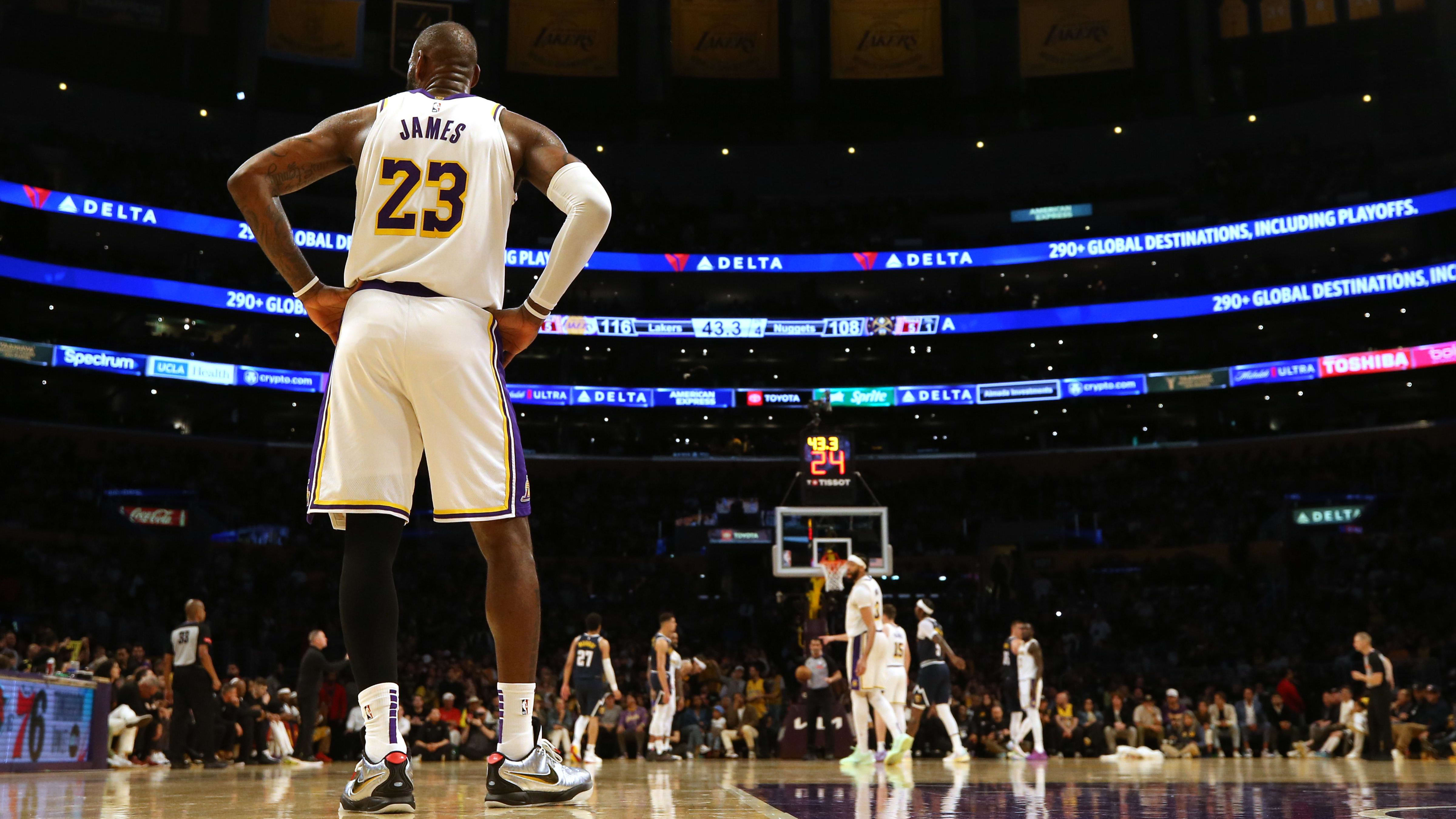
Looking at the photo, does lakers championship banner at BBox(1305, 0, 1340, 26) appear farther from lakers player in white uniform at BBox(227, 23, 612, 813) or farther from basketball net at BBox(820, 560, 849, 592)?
lakers player in white uniform at BBox(227, 23, 612, 813)

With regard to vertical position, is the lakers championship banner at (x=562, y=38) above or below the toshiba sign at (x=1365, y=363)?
above

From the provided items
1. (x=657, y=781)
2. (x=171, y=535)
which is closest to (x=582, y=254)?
(x=657, y=781)

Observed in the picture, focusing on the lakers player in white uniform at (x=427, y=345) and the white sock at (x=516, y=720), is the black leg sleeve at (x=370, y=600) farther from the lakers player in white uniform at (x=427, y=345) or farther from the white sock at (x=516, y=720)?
the white sock at (x=516, y=720)

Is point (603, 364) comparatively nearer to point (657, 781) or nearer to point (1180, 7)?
point (1180, 7)

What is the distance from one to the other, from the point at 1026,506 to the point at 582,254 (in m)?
34.3

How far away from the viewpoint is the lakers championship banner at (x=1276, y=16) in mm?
38062

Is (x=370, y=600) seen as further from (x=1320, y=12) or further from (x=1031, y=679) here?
(x=1320, y=12)

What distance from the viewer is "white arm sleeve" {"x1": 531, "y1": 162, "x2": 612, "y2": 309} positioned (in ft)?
13.5

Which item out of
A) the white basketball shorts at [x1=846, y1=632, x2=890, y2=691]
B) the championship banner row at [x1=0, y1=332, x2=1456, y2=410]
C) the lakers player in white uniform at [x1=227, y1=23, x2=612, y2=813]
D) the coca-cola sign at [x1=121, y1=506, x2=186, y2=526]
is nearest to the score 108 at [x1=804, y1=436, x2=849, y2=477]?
the white basketball shorts at [x1=846, y1=632, x2=890, y2=691]

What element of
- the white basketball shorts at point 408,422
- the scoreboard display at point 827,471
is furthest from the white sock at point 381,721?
the scoreboard display at point 827,471

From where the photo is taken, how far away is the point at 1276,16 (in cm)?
3819

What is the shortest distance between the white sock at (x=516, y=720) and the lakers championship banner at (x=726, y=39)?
3781cm

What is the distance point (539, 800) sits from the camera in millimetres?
3842

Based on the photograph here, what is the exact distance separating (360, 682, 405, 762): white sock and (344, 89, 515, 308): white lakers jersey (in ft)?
4.14
